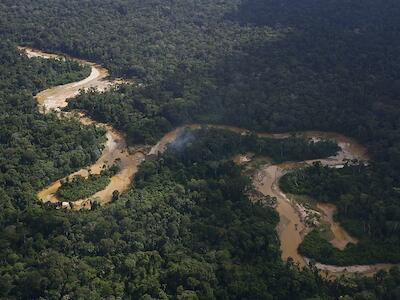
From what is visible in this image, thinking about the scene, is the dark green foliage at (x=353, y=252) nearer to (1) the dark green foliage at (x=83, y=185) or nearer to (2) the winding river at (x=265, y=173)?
(2) the winding river at (x=265, y=173)

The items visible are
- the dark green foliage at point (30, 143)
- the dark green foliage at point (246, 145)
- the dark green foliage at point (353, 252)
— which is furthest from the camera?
the dark green foliage at point (246, 145)

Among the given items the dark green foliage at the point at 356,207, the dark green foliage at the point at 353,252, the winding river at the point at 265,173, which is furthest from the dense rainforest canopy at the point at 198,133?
the winding river at the point at 265,173

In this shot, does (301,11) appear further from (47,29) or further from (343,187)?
(343,187)

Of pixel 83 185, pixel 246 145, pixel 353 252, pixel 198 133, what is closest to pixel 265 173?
pixel 246 145

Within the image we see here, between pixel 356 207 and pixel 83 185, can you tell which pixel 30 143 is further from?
pixel 356 207

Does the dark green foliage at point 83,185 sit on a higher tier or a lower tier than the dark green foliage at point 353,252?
higher

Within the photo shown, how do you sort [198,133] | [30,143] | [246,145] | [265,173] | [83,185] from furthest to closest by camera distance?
[198,133], [246,145], [30,143], [265,173], [83,185]

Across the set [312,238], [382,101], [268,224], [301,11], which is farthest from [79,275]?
[301,11]

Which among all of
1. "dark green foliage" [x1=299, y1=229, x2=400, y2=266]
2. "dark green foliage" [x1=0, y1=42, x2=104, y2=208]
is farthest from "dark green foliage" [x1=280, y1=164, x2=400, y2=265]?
"dark green foliage" [x1=0, y1=42, x2=104, y2=208]
